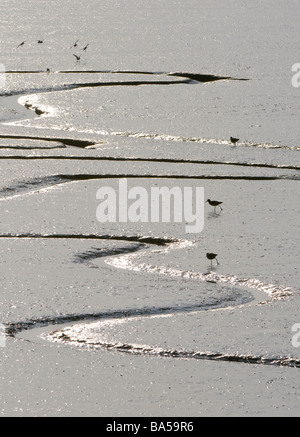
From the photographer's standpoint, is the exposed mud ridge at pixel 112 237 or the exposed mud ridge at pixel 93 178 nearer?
the exposed mud ridge at pixel 112 237

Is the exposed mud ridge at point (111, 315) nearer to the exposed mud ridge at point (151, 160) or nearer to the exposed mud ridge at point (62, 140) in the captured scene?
the exposed mud ridge at point (151, 160)

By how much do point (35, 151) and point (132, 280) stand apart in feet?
10.9

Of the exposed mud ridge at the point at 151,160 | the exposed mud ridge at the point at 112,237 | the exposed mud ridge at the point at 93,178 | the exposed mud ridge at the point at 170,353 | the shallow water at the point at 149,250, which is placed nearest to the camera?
the shallow water at the point at 149,250

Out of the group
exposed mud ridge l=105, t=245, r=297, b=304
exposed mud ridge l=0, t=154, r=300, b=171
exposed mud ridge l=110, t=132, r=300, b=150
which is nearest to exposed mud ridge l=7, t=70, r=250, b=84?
exposed mud ridge l=110, t=132, r=300, b=150

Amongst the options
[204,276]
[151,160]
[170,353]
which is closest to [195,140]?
[151,160]

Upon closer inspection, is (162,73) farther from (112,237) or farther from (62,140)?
(112,237)

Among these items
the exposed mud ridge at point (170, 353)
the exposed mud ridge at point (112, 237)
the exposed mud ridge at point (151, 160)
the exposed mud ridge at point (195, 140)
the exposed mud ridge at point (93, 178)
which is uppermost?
the exposed mud ridge at point (195, 140)

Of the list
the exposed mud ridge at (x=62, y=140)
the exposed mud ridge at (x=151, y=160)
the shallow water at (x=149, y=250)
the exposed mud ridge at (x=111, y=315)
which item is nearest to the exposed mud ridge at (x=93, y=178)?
the shallow water at (x=149, y=250)

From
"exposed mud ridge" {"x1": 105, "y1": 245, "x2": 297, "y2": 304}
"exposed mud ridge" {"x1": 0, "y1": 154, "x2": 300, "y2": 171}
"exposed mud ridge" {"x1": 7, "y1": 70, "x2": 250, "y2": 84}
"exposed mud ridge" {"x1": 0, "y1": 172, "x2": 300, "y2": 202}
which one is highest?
"exposed mud ridge" {"x1": 7, "y1": 70, "x2": 250, "y2": 84}

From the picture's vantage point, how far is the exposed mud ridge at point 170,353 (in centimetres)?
376

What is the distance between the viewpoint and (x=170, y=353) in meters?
3.86

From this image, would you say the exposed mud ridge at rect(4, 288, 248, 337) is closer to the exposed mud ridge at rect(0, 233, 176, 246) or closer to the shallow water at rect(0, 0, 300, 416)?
the shallow water at rect(0, 0, 300, 416)

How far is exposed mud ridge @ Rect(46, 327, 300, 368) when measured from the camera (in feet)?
12.3
